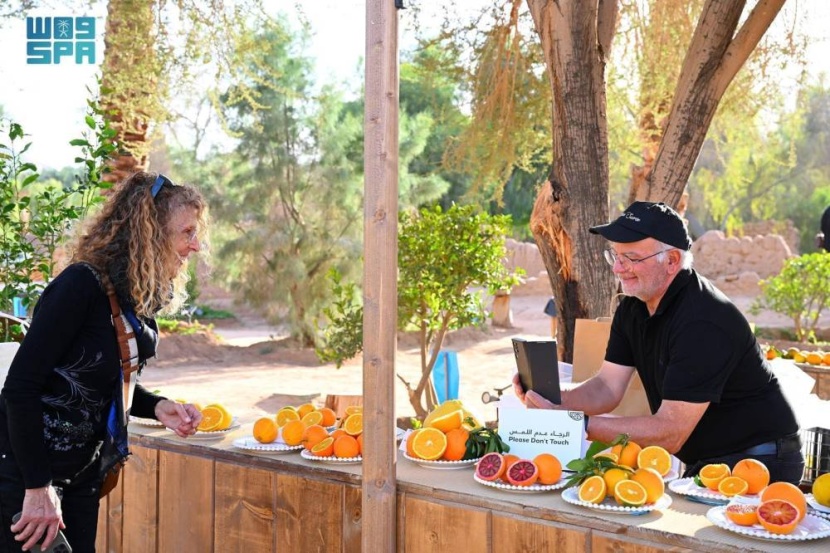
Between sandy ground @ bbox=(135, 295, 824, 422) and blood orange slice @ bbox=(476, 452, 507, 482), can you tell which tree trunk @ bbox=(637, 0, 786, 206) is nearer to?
blood orange slice @ bbox=(476, 452, 507, 482)

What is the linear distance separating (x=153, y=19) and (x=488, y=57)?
312 centimetres

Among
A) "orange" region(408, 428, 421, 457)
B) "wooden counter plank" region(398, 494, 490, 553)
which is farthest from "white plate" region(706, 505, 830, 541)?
"orange" region(408, 428, 421, 457)

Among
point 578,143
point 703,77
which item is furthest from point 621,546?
point 703,77

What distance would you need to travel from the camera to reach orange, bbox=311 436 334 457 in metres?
2.80

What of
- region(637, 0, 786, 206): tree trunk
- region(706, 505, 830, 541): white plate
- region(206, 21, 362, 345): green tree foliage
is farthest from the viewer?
region(206, 21, 362, 345): green tree foliage

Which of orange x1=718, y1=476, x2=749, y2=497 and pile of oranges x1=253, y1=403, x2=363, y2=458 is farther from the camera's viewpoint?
pile of oranges x1=253, y1=403, x2=363, y2=458

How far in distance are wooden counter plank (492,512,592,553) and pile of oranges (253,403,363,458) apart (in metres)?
0.60

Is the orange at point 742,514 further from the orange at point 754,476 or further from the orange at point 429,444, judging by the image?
the orange at point 429,444

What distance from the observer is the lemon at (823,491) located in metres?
2.27

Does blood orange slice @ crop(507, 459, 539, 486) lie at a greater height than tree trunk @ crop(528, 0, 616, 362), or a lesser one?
lesser

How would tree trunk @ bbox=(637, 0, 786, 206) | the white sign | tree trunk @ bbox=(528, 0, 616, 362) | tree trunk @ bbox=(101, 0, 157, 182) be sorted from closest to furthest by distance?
the white sign → tree trunk @ bbox=(637, 0, 786, 206) → tree trunk @ bbox=(528, 0, 616, 362) → tree trunk @ bbox=(101, 0, 157, 182)

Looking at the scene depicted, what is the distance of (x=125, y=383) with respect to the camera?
2445 mm

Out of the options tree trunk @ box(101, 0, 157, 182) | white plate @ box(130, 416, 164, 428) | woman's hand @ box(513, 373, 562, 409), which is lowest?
white plate @ box(130, 416, 164, 428)

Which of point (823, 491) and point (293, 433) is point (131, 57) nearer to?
point (293, 433)
